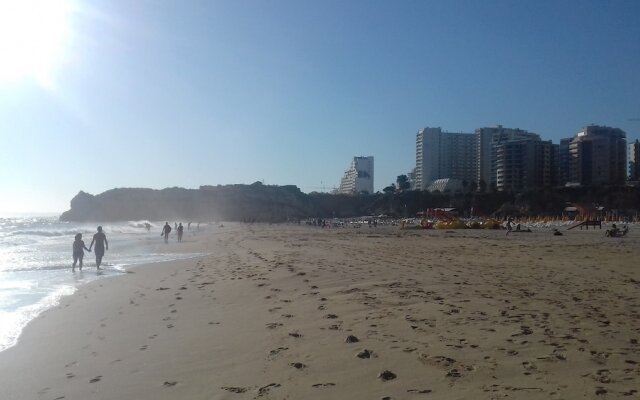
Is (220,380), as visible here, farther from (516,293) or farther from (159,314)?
(516,293)

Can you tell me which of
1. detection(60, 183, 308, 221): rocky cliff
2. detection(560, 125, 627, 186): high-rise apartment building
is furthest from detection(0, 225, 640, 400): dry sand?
detection(60, 183, 308, 221): rocky cliff

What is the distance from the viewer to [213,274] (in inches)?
567

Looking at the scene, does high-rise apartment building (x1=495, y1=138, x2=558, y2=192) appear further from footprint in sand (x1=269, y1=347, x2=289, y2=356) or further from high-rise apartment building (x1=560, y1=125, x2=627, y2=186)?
footprint in sand (x1=269, y1=347, x2=289, y2=356)

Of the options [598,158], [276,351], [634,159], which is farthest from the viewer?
[634,159]

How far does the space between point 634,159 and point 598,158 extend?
18.3 metres

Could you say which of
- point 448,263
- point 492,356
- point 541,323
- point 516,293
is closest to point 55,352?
point 492,356

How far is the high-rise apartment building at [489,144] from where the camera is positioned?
147m

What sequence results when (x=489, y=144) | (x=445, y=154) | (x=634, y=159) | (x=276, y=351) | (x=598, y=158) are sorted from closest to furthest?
(x=276, y=351) < (x=598, y=158) < (x=634, y=159) < (x=489, y=144) < (x=445, y=154)

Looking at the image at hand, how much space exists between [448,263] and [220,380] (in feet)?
34.7

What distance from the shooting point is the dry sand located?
4504 mm

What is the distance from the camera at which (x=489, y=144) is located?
153 m

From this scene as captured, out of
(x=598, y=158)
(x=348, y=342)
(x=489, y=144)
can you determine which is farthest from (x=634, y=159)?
(x=348, y=342)

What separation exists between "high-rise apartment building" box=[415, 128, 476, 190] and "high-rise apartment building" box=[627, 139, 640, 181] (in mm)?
50809

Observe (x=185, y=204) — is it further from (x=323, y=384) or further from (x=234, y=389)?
(x=323, y=384)
